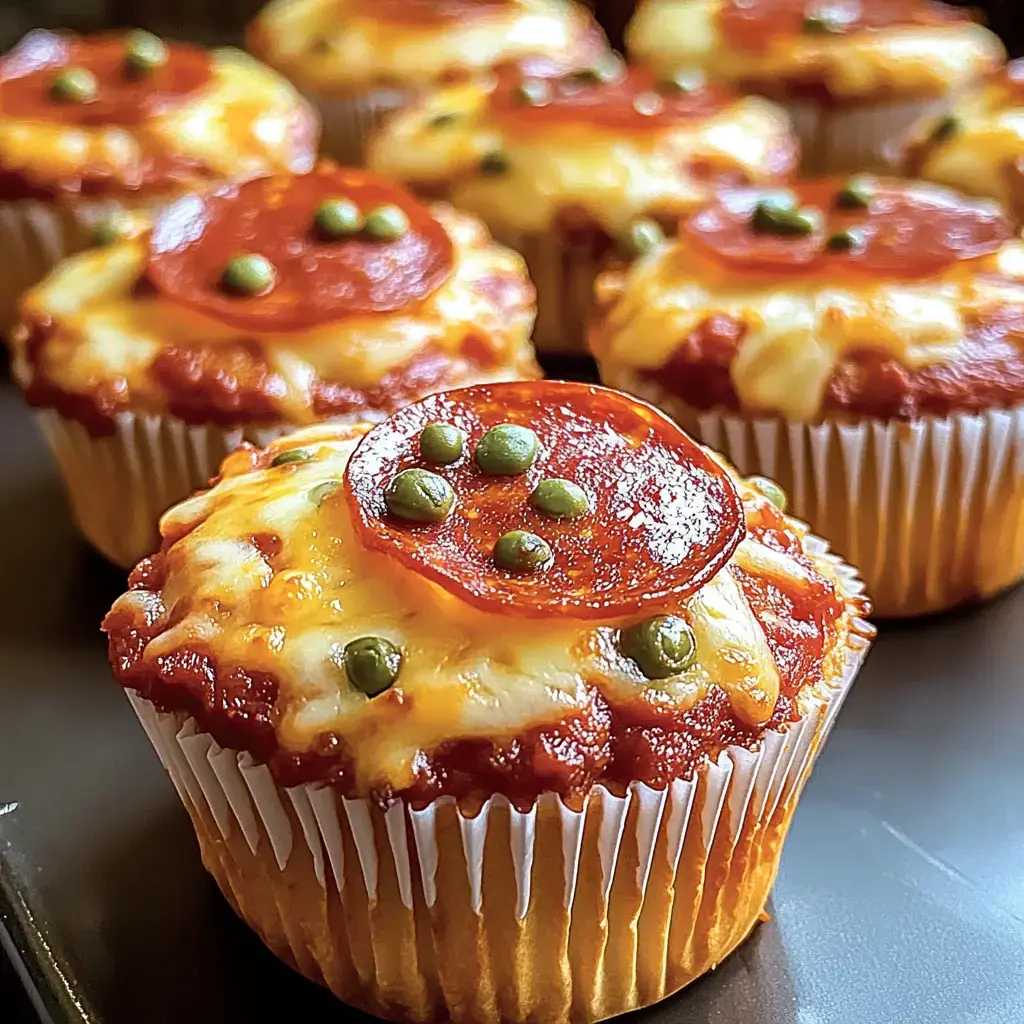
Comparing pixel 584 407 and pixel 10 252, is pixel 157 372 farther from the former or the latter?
pixel 10 252

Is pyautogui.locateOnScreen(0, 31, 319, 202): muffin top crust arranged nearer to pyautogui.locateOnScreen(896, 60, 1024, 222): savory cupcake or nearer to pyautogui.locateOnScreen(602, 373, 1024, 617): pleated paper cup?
pyautogui.locateOnScreen(602, 373, 1024, 617): pleated paper cup

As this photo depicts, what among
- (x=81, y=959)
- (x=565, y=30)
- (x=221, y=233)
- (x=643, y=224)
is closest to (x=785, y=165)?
(x=643, y=224)

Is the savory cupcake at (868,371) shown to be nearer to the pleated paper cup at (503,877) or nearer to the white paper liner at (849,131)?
the pleated paper cup at (503,877)

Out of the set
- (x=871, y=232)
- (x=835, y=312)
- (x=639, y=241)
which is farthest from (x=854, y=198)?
(x=639, y=241)

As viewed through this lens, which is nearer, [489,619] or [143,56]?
[489,619]

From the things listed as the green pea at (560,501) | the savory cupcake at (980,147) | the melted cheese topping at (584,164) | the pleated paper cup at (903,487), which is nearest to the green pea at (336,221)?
the pleated paper cup at (903,487)

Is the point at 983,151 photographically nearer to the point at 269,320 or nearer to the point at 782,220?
the point at 782,220
